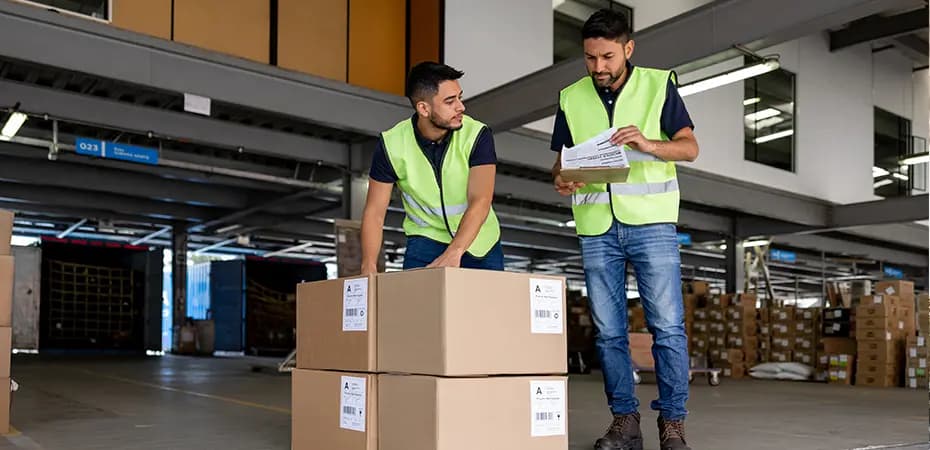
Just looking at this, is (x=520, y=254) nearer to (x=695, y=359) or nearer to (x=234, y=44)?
(x=695, y=359)

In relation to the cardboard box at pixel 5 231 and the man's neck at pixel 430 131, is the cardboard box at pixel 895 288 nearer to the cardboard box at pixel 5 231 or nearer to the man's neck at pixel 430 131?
the man's neck at pixel 430 131

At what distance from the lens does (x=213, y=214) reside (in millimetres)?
19625

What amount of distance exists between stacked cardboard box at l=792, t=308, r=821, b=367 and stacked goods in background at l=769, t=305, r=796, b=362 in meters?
0.08

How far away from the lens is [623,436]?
10.9 ft

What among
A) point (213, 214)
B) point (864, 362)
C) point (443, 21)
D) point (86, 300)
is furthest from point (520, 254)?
point (443, 21)

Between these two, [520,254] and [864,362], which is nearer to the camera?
[864,362]

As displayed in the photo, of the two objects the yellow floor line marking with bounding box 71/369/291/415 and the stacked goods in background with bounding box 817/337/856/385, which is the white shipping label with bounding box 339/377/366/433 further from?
the stacked goods in background with bounding box 817/337/856/385

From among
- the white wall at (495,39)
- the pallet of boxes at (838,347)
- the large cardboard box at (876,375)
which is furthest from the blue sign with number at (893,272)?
the white wall at (495,39)

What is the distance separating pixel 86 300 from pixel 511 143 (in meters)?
11.4

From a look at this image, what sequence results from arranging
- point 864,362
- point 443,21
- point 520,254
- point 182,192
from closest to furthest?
point 443,21
point 864,362
point 182,192
point 520,254

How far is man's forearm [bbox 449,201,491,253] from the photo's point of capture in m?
2.89

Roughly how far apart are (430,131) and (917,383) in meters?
11.7

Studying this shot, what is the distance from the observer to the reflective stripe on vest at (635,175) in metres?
Answer: 3.29

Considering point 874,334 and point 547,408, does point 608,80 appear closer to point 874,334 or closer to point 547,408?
point 547,408
